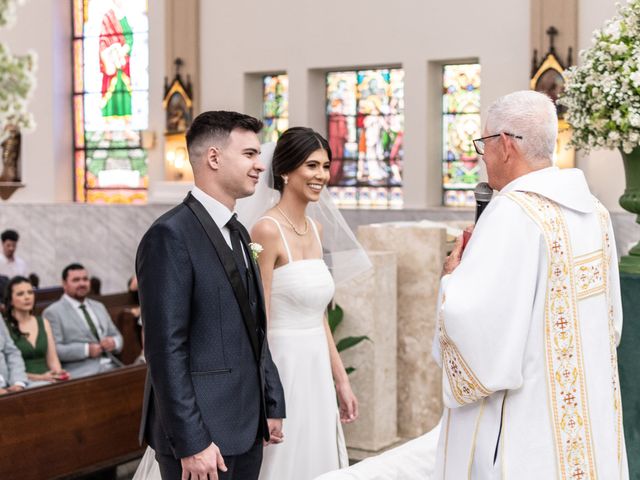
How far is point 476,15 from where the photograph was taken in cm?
1260

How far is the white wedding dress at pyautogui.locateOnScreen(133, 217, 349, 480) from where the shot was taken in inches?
148

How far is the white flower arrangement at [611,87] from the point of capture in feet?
12.1

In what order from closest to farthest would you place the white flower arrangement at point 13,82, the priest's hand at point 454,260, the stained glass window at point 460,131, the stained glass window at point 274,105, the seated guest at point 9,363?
the white flower arrangement at point 13,82 < the priest's hand at point 454,260 < the seated guest at point 9,363 < the stained glass window at point 460,131 < the stained glass window at point 274,105

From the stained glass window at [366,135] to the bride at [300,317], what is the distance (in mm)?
9935

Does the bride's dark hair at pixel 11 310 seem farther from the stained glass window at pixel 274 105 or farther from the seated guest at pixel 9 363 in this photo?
Result: the stained glass window at pixel 274 105

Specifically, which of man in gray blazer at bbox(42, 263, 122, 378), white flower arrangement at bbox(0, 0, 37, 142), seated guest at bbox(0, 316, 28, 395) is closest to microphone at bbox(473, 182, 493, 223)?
white flower arrangement at bbox(0, 0, 37, 142)

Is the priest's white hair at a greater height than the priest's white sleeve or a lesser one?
greater

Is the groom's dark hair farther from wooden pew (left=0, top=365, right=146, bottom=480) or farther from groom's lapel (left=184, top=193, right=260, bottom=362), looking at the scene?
wooden pew (left=0, top=365, right=146, bottom=480)

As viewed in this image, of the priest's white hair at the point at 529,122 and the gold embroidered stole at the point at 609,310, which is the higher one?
the priest's white hair at the point at 529,122

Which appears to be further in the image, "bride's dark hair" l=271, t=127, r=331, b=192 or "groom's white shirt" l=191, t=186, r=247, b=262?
"bride's dark hair" l=271, t=127, r=331, b=192

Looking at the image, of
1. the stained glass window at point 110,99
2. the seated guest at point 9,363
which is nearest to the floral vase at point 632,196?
the seated guest at point 9,363

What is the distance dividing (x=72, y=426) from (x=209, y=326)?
3.05 meters

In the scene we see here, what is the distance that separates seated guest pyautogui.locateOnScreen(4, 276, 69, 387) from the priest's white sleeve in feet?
14.3

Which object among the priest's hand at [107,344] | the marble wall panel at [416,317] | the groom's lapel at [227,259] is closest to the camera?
the groom's lapel at [227,259]
